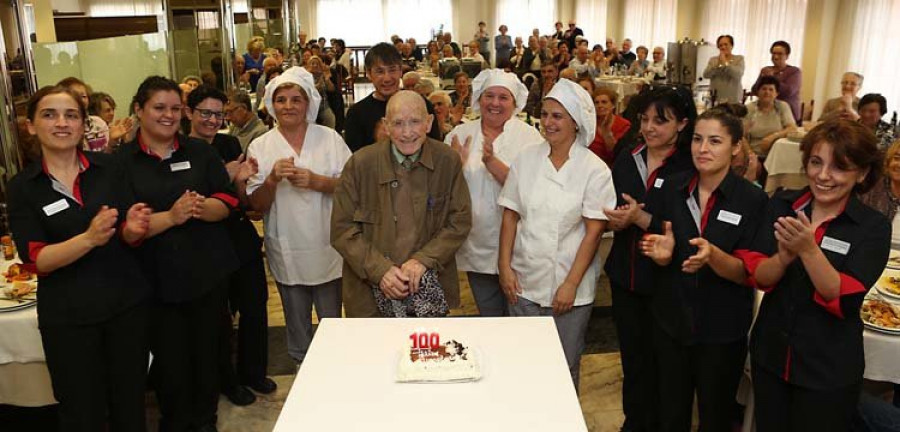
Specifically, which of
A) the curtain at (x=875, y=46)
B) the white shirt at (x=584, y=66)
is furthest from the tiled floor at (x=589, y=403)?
the white shirt at (x=584, y=66)

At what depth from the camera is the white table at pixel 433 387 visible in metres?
1.64

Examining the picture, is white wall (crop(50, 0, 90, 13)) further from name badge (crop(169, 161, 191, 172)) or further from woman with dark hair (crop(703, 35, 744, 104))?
woman with dark hair (crop(703, 35, 744, 104))

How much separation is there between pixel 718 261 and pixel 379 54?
1.94 meters

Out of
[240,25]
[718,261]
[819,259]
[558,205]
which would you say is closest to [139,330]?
[558,205]

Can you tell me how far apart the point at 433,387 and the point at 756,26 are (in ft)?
39.2

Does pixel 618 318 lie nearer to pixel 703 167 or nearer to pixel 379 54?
pixel 703 167

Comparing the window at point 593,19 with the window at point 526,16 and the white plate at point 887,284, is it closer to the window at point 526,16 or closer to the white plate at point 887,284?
the window at point 526,16

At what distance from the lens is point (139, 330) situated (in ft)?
7.97

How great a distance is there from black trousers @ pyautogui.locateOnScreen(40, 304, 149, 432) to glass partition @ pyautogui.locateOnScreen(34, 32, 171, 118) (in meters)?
2.41

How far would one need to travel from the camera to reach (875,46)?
→ 925cm

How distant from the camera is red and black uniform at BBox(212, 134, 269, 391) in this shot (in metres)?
3.06

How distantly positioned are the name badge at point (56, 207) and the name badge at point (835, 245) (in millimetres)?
2390

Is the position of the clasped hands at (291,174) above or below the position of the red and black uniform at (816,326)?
above

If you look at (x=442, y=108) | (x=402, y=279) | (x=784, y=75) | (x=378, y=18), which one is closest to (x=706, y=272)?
(x=402, y=279)
